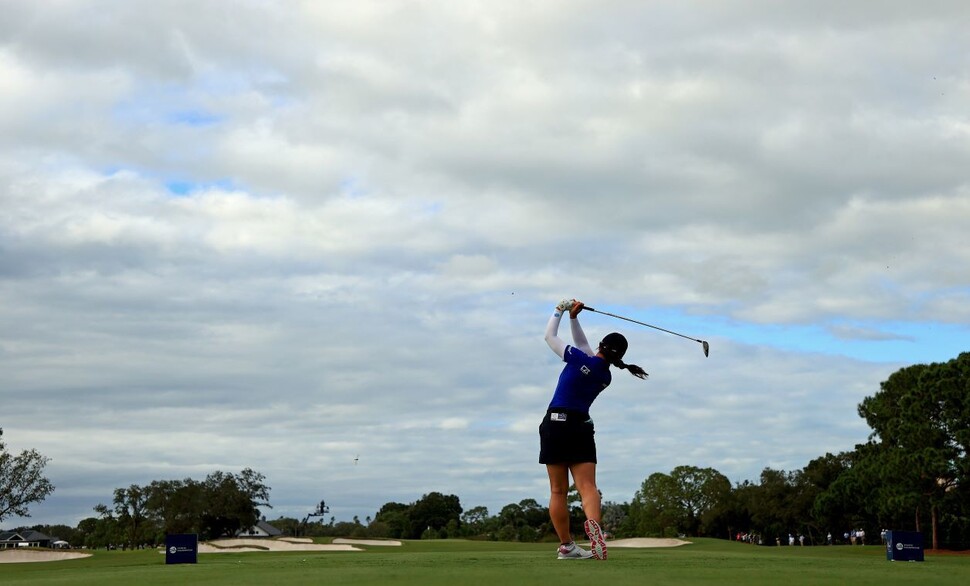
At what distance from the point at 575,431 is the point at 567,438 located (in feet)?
0.41

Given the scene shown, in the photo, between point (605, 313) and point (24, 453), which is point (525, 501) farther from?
point (605, 313)

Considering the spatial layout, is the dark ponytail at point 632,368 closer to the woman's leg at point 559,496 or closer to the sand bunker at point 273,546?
the woman's leg at point 559,496

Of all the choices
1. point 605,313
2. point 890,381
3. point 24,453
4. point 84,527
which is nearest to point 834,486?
point 890,381

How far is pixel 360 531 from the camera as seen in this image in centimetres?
10369

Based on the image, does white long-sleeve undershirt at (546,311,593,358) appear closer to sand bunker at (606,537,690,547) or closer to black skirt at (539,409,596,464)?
black skirt at (539,409,596,464)

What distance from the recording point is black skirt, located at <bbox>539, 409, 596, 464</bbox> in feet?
35.6

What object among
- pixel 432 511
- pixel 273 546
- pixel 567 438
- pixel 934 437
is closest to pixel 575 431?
pixel 567 438

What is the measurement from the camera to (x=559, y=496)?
11055mm

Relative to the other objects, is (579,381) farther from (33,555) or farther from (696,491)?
(696,491)

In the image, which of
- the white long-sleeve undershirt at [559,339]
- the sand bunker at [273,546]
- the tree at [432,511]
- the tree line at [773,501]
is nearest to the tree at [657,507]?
the tree line at [773,501]

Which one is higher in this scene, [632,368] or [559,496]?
[632,368]

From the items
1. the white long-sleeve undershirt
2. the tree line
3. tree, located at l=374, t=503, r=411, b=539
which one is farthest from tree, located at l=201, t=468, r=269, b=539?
the white long-sleeve undershirt

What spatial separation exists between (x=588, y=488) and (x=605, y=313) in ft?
9.43

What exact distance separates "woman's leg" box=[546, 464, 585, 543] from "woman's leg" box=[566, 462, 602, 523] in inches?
6.6
